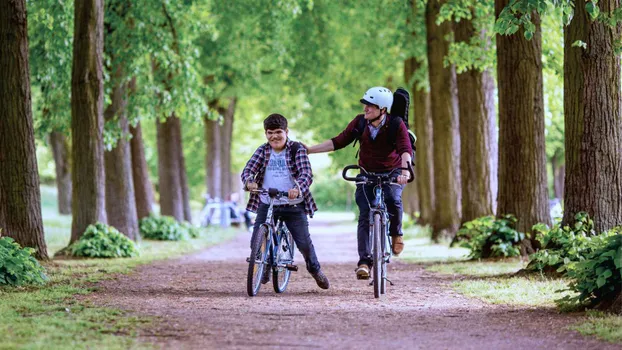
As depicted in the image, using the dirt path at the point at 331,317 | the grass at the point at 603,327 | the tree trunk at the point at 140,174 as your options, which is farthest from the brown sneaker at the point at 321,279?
the tree trunk at the point at 140,174

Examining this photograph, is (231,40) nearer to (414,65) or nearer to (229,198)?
(414,65)

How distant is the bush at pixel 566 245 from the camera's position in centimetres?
1098

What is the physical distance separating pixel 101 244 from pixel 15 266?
6698mm

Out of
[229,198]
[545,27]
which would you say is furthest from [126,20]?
[229,198]

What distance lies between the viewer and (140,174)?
87.5 ft

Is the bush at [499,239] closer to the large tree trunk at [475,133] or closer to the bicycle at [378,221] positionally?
the large tree trunk at [475,133]

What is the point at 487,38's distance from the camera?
1992cm

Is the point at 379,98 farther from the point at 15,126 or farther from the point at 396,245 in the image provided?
the point at 15,126

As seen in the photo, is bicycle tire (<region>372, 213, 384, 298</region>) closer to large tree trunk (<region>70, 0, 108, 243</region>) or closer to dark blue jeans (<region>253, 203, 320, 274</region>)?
dark blue jeans (<region>253, 203, 320, 274</region>)

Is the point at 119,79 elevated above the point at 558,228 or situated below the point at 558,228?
above

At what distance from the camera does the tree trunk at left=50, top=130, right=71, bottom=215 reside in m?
38.7

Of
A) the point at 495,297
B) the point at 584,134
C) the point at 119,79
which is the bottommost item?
the point at 495,297

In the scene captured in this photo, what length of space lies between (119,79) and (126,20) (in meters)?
1.33

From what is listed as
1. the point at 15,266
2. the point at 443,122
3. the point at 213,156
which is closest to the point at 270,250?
the point at 15,266
